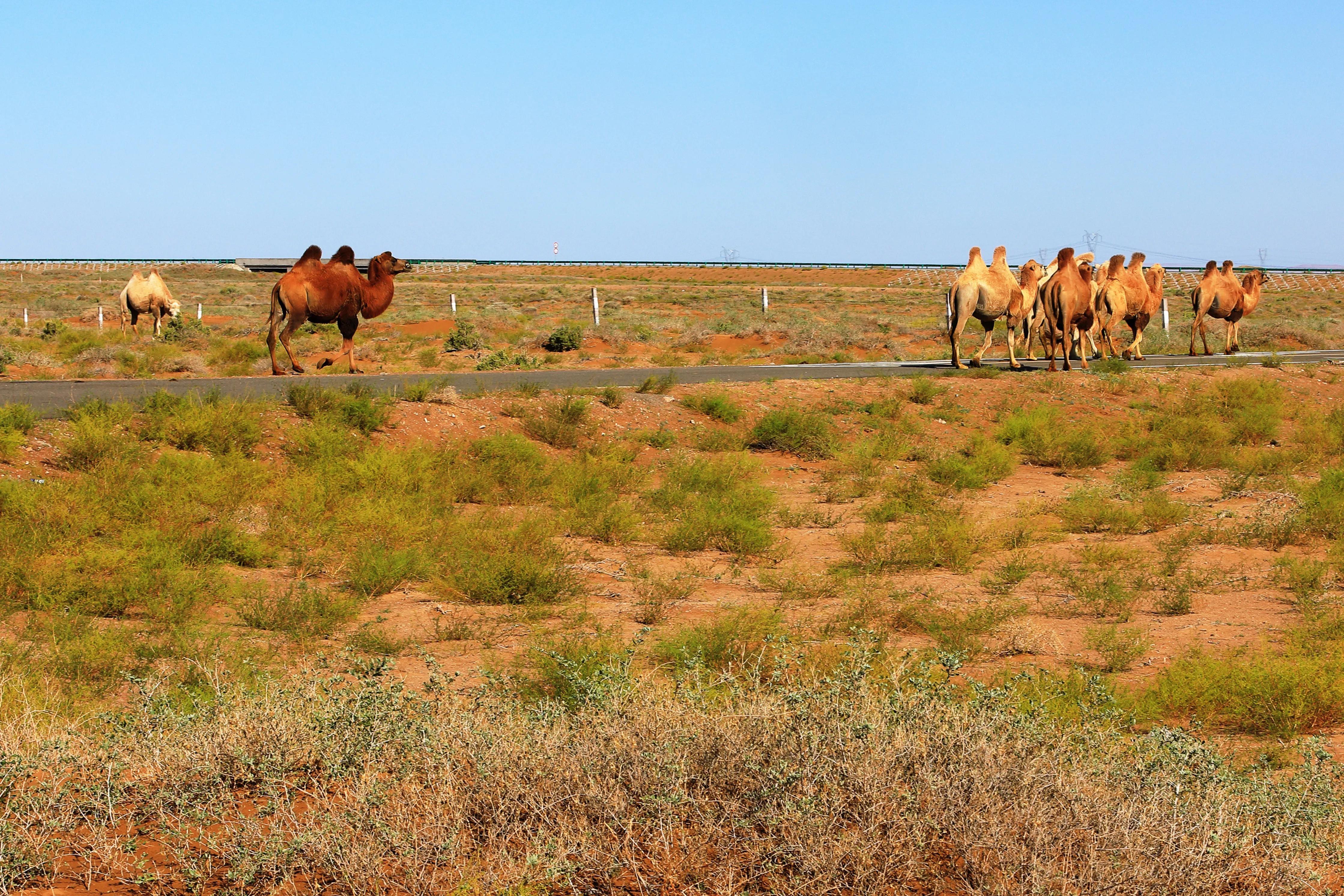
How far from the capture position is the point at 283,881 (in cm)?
382

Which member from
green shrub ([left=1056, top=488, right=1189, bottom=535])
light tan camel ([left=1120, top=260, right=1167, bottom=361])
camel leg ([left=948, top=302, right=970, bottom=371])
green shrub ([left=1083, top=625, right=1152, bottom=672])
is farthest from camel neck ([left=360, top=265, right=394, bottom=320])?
light tan camel ([left=1120, top=260, right=1167, bottom=361])

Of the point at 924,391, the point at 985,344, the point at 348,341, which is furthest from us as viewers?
the point at 985,344

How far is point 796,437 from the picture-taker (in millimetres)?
15781

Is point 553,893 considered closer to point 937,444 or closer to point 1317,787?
point 1317,787

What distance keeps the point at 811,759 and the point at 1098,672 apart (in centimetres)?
333

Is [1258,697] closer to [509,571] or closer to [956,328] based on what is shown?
[509,571]

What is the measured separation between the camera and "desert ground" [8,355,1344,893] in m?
3.83

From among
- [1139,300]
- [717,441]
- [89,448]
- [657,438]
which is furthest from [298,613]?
[1139,300]

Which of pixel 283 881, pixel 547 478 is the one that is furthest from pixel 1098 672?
pixel 547 478

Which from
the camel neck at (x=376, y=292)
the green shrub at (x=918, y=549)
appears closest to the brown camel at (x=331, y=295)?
the camel neck at (x=376, y=292)

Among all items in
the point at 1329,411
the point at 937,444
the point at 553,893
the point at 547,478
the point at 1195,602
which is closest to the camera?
the point at 553,893

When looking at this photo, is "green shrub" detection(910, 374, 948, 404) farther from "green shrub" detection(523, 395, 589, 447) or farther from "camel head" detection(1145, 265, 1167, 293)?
"camel head" detection(1145, 265, 1167, 293)

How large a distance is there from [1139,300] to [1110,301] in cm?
120

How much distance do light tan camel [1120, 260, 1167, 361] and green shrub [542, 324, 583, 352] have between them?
514 inches
